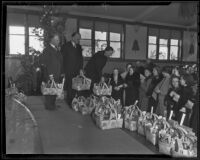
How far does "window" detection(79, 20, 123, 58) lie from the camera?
2.13 m

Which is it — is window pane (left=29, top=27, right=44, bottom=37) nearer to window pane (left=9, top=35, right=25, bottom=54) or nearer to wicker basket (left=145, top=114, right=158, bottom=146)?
window pane (left=9, top=35, right=25, bottom=54)

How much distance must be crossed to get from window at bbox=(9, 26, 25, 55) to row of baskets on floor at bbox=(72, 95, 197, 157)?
57cm

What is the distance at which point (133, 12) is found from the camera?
2066mm

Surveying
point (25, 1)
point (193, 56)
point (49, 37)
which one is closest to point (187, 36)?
point (193, 56)

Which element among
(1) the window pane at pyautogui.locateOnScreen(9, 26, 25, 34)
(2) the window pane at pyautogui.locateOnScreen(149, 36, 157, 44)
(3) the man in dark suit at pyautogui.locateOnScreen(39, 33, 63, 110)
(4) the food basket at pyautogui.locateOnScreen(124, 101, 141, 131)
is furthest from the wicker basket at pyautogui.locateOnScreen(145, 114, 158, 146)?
(1) the window pane at pyautogui.locateOnScreen(9, 26, 25, 34)

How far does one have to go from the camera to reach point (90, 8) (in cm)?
206

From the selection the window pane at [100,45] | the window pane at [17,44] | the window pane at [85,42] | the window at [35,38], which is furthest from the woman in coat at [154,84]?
the window pane at [17,44]

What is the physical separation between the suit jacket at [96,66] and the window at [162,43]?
37 cm

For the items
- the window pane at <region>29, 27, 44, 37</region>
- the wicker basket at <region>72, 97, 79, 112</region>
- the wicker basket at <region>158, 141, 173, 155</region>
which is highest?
the window pane at <region>29, 27, 44, 37</region>

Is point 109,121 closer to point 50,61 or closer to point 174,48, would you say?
point 50,61

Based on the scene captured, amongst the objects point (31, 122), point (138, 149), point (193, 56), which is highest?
point (193, 56)

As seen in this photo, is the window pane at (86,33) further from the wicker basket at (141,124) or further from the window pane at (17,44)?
the wicker basket at (141,124)

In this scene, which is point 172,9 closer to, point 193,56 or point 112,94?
point 193,56

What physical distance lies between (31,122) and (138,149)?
846mm
